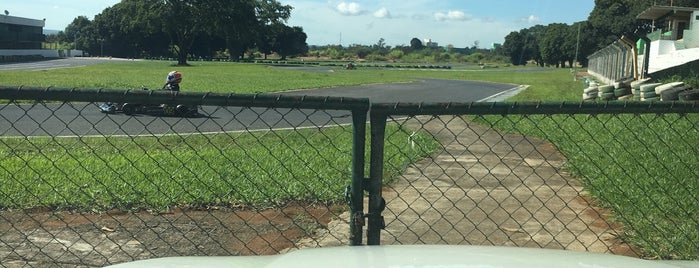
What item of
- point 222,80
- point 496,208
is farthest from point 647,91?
point 222,80

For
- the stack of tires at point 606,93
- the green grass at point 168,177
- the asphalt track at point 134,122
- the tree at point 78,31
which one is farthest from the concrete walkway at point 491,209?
the tree at point 78,31

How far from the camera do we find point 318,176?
6.82 m

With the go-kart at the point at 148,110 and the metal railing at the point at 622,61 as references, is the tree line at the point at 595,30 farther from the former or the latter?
the go-kart at the point at 148,110

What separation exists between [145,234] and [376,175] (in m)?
2.20

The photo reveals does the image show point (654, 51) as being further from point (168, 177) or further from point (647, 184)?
point (168, 177)

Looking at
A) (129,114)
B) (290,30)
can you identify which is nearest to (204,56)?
(290,30)

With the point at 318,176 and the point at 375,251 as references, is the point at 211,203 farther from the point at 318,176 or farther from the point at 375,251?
the point at 375,251

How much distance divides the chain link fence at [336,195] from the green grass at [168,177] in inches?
1.0

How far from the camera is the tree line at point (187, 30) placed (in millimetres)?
64875

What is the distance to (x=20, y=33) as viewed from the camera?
8769cm

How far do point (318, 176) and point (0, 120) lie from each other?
8149 mm

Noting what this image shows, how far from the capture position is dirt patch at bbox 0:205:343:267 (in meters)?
4.31

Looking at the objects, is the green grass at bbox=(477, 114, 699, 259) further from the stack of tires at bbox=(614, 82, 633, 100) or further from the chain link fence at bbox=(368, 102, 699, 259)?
the stack of tires at bbox=(614, 82, 633, 100)

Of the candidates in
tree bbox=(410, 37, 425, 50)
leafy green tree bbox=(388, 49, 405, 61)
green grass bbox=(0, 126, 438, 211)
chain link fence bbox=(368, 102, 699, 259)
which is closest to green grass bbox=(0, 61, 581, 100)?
green grass bbox=(0, 126, 438, 211)
